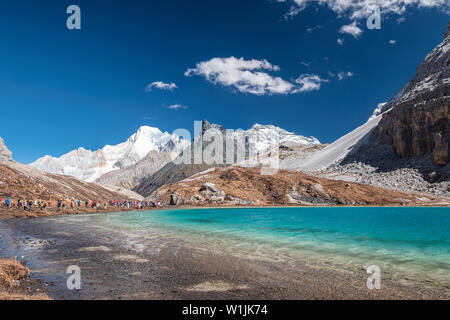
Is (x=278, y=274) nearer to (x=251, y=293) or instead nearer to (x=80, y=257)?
(x=251, y=293)

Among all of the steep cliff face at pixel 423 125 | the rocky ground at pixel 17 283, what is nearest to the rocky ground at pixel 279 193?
the steep cliff face at pixel 423 125

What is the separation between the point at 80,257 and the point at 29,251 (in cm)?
419

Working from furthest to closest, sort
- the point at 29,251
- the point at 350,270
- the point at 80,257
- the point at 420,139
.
→ the point at 420,139, the point at 29,251, the point at 80,257, the point at 350,270

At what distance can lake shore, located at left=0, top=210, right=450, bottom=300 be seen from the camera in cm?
935

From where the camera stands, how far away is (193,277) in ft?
37.7

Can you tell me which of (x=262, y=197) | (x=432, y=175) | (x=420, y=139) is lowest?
(x=262, y=197)

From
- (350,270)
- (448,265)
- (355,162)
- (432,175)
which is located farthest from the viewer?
(355,162)

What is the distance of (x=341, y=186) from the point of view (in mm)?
110562
